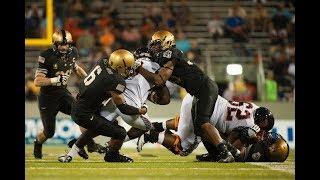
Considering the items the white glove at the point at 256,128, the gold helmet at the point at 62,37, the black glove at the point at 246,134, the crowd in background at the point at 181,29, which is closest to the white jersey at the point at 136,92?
the gold helmet at the point at 62,37

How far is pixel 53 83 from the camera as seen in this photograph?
29.1ft

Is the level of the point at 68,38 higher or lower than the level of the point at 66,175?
higher

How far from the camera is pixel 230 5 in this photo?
15969 millimetres

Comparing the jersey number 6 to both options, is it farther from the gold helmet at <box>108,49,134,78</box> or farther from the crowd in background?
the crowd in background

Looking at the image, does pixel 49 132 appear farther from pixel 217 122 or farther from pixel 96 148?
pixel 217 122

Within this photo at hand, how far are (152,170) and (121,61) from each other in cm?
123

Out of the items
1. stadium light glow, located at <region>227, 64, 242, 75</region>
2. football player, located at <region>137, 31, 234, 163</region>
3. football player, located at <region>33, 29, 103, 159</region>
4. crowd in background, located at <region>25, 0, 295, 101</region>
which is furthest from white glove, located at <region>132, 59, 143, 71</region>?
stadium light glow, located at <region>227, 64, 242, 75</region>

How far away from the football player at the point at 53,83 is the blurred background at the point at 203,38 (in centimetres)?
366

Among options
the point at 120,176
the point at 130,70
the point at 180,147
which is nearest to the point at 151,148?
the point at 180,147

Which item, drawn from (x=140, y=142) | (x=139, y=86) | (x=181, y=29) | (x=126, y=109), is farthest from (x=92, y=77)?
(x=181, y=29)
